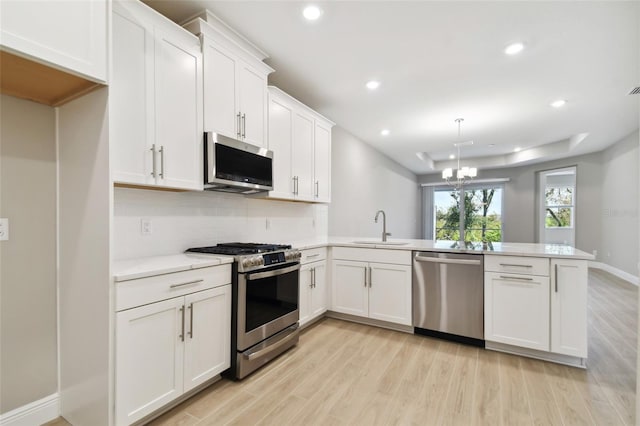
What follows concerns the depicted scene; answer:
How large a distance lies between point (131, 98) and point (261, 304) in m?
1.63

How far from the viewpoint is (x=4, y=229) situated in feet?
5.24

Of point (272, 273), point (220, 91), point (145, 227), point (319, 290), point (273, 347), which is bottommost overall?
point (273, 347)

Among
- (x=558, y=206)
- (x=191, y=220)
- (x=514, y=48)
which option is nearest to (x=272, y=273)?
(x=191, y=220)

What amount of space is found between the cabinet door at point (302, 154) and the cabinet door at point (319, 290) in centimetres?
80

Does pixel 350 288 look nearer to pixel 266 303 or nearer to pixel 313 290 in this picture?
pixel 313 290

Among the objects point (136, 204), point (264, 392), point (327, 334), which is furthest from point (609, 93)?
point (136, 204)

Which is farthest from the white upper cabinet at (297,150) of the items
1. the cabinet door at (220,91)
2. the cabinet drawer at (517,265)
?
the cabinet drawer at (517,265)

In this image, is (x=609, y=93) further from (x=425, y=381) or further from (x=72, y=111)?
(x=72, y=111)

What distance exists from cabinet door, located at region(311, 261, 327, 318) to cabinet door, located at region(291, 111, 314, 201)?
2.63 ft

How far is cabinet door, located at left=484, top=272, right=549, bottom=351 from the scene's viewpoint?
2457mm

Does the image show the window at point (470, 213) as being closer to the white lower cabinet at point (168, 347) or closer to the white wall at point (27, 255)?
the white lower cabinet at point (168, 347)

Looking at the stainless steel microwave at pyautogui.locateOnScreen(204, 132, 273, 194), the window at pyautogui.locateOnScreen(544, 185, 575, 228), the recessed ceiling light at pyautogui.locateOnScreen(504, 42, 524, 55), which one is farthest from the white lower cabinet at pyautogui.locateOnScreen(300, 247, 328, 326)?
the window at pyautogui.locateOnScreen(544, 185, 575, 228)

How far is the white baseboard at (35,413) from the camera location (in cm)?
161

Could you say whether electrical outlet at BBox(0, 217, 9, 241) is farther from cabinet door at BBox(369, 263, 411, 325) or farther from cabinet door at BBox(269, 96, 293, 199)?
cabinet door at BBox(369, 263, 411, 325)
